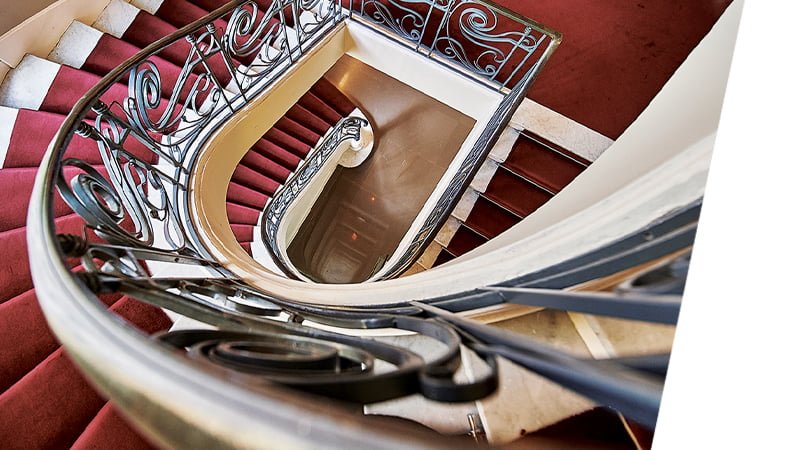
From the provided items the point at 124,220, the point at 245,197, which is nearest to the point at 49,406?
the point at 124,220

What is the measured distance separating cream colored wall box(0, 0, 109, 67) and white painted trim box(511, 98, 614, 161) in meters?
3.67

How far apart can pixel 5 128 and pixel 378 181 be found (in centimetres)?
511

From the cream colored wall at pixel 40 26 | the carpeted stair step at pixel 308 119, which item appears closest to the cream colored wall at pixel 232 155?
the cream colored wall at pixel 40 26

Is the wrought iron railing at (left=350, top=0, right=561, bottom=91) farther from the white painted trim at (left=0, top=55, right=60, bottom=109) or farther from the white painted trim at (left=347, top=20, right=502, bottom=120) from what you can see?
the white painted trim at (left=0, top=55, right=60, bottom=109)

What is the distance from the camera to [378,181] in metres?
7.14

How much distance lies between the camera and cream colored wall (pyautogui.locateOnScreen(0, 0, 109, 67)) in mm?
2675

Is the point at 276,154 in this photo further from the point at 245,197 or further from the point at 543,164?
the point at 543,164

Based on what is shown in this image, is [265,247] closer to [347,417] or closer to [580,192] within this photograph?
[580,192]

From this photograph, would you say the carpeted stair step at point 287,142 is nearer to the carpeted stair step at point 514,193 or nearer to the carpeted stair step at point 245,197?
the carpeted stair step at point 245,197

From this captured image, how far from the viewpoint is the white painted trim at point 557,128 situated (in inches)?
149

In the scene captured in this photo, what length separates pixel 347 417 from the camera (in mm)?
466

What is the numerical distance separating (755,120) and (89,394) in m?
2.36

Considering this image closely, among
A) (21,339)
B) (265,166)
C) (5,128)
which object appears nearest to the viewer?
(21,339)

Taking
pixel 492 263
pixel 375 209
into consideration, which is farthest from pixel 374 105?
pixel 492 263
